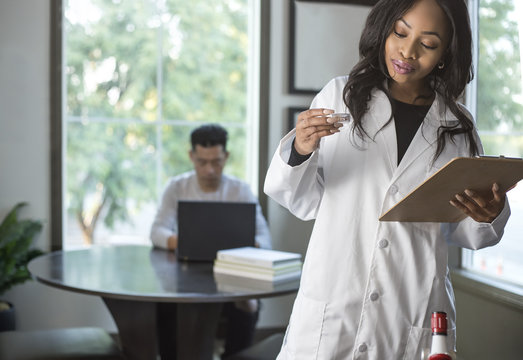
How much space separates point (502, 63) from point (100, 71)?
2.49 m

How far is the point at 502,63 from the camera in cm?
353

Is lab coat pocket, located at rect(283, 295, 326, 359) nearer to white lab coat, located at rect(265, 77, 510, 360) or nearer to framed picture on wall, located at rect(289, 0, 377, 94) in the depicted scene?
white lab coat, located at rect(265, 77, 510, 360)

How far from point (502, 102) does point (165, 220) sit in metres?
2.01

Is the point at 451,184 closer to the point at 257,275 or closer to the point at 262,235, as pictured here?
the point at 257,275

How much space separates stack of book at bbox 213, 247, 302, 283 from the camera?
2.54 m

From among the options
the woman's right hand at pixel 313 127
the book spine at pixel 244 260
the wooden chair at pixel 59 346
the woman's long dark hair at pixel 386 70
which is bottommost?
the wooden chair at pixel 59 346

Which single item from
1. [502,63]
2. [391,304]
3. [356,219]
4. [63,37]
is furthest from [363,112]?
[63,37]

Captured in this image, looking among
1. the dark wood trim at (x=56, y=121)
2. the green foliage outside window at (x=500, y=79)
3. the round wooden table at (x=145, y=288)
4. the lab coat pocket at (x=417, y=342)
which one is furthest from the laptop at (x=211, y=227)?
the green foliage outside window at (x=500, y=79)

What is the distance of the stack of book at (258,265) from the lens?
8.32 ft

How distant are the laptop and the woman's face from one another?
1525 millimetres

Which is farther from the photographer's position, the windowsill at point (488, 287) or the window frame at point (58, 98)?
the window frame at point (58, 98)

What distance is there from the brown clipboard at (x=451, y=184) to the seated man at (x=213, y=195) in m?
1.98

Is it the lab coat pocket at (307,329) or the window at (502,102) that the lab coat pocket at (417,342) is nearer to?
the lab coat pocket at (307,329)

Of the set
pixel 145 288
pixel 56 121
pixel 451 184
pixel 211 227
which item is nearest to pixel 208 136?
pixel 211 227
